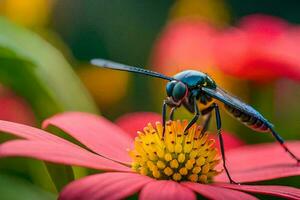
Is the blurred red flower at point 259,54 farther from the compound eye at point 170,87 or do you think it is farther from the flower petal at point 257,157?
the compound eye at point 170,87

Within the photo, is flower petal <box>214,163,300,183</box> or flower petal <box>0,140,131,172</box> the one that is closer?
flower petal <box>0,140,131,172</box>

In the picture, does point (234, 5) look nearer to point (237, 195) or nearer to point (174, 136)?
point (174, 136)

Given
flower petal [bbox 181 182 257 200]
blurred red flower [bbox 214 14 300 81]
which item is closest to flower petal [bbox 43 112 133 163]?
flower petal [bbox 181 182 257 200]

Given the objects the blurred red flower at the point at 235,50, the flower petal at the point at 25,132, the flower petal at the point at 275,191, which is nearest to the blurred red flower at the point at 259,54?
the blurred red flower at the point at 235,50

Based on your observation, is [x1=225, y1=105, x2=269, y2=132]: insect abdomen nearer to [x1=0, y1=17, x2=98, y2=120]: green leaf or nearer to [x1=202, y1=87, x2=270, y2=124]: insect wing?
[x1=202, y1=87, x2=270, y2=124]: insect wing

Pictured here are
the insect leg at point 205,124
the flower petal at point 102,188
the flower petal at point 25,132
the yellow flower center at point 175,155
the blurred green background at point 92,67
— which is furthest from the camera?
the blurred green background at point 92,67

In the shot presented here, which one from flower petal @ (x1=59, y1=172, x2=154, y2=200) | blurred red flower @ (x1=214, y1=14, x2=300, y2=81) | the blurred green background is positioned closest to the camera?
flower petal @ (x1=59, y1=172, x2=154, y2=200)

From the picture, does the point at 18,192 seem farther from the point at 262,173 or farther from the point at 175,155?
the point at 262,173
